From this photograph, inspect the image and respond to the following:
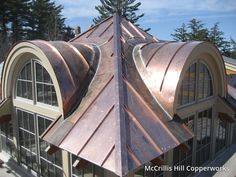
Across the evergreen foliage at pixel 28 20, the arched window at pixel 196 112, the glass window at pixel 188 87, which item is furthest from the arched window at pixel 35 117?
the evergreen foliage at pixel 28 20

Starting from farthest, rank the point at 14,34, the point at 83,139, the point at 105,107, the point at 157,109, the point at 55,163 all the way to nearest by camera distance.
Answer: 1. the point at 14,34
2. the point at 55,163
3. the point at 157,109
4. the point at 105,107
5. the point at 83,139

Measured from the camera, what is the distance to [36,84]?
34.3 feet

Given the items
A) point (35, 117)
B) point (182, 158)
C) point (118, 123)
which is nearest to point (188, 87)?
point (182, 158)

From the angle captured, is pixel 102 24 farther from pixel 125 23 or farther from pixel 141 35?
pixel 141 35

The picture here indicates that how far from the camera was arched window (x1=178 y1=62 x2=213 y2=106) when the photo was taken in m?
10.2

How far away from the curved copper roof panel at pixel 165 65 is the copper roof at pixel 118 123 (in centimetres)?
24

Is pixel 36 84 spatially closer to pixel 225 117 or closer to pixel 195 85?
pixel 195 85

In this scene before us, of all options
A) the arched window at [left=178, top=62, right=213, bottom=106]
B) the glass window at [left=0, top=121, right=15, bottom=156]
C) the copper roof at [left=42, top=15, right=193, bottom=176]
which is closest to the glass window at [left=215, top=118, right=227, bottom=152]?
the arched window at [left=178, top=62, right=213, bottom=106]

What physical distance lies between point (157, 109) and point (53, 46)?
447 centimetres

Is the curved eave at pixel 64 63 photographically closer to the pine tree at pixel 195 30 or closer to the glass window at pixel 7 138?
the glass window at pixel 7 138

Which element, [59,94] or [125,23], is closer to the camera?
[59,94]

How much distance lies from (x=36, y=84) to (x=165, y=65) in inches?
207

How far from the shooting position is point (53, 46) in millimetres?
9469

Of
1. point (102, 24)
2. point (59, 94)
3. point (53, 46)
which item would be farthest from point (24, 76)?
point (102, 24)
